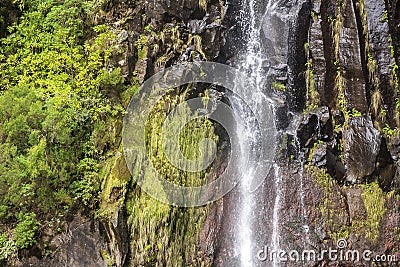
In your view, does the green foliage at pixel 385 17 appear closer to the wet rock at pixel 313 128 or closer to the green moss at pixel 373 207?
the wet rock at pixel 313 128

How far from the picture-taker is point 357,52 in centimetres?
929

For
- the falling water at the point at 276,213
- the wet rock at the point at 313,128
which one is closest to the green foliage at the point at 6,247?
the falling water at the point at 276,213

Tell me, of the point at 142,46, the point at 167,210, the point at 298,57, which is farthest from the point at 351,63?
the point at 167,210

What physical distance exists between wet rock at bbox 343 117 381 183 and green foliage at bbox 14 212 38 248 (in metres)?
5.98

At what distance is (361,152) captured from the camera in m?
8.48

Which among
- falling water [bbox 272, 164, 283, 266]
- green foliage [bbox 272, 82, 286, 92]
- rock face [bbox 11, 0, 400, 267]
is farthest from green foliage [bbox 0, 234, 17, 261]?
green foliage [bbox 272, 82, 286, 92]

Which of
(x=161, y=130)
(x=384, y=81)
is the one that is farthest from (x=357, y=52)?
(x=161, y=130)

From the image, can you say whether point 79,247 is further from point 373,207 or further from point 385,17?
point 385,17

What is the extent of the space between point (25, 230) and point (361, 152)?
6456mm

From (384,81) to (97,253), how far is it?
6907 mm

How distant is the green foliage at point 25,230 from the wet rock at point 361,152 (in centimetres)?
598

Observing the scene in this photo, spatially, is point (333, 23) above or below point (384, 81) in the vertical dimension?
above

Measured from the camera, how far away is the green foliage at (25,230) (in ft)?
22.1

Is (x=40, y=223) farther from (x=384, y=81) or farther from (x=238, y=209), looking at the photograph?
(x=384, y=81)
